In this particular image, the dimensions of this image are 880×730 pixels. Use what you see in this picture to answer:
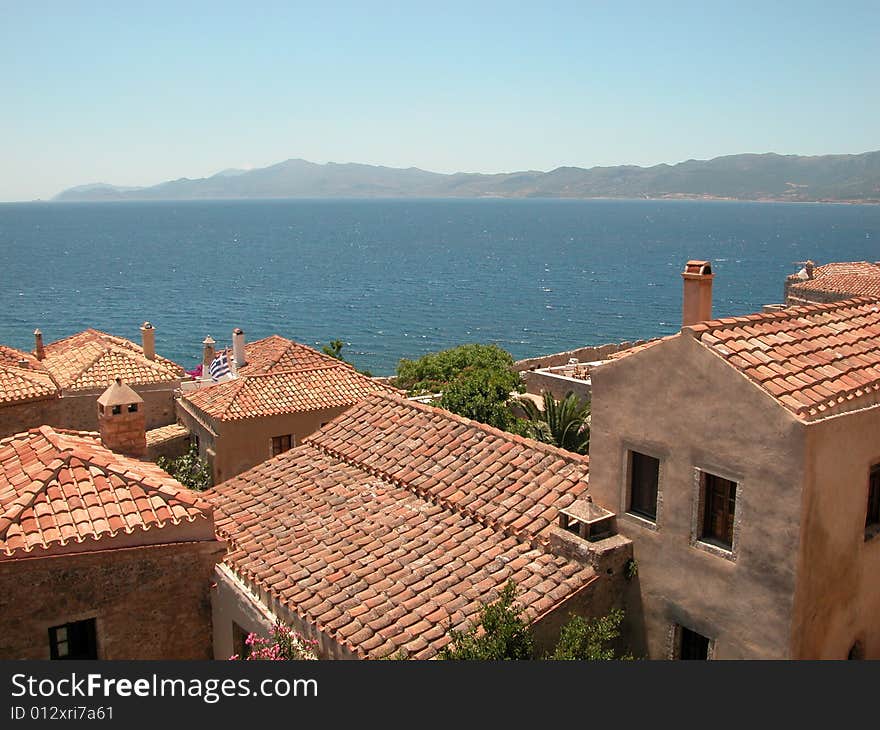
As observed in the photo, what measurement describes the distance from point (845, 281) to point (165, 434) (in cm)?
4018

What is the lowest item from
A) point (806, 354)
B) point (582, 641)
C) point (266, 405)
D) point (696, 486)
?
point (266, 405)

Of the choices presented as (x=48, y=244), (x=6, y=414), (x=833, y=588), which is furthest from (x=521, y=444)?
(x=48, y=244)

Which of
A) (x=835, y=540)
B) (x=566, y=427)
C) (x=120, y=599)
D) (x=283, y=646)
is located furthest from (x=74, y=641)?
(x=566, y=427)

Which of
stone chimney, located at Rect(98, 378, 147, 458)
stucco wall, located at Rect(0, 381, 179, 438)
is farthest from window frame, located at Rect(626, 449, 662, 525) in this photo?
stucco wall, located at Rect(0, 381, 179, 438)

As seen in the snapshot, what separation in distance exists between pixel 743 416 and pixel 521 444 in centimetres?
465

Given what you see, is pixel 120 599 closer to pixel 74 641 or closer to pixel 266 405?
pixel 74 641

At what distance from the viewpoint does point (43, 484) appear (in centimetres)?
1055

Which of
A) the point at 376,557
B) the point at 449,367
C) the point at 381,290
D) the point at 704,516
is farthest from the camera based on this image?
the point at 381,290

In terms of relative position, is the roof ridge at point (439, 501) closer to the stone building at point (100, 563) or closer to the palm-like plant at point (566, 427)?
the stone building at point (100, 563)

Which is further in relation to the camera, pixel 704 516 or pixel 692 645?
pixel 692 645

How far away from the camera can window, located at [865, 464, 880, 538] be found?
9.76 meters

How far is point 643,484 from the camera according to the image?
10477mm

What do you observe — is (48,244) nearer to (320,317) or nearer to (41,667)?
(320,317)

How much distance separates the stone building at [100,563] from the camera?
957 cm
